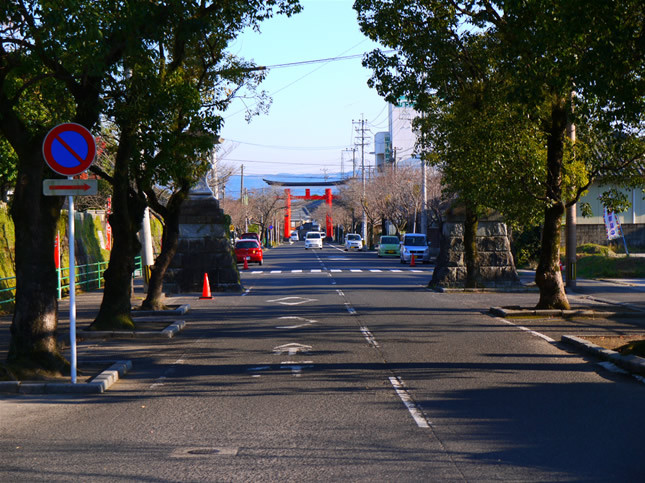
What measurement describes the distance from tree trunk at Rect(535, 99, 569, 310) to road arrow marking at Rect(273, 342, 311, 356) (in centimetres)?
752

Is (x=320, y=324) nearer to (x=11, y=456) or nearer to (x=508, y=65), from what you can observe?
(x=508, y=65)

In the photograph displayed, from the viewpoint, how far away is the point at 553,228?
60.5 feet

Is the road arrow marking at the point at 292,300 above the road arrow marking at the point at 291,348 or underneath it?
above

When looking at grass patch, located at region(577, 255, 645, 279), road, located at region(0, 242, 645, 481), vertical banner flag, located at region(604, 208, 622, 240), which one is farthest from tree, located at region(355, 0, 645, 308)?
vertical banner flag, located at region(604, 208, 622, 240)

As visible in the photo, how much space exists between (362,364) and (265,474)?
18.5 feet

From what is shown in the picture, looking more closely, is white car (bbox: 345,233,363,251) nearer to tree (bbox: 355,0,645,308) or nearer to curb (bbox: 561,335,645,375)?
tree (bbox: 355,0,645,308)

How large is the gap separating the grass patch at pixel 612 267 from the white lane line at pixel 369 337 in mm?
19024

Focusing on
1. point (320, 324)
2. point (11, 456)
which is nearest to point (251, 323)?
point (320, 324)

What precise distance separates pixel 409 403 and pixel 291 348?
4.89 m

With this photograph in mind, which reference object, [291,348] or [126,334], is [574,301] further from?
[126,334]

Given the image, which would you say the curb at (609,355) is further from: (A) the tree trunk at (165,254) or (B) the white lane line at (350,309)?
(A) the tree trunk at (165,254)

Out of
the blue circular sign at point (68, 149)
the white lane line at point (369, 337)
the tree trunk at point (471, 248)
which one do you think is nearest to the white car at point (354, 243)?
the tree trunk at point (471, 248)

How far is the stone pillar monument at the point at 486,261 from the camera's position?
28.2 m

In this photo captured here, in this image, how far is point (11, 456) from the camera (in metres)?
6.70
